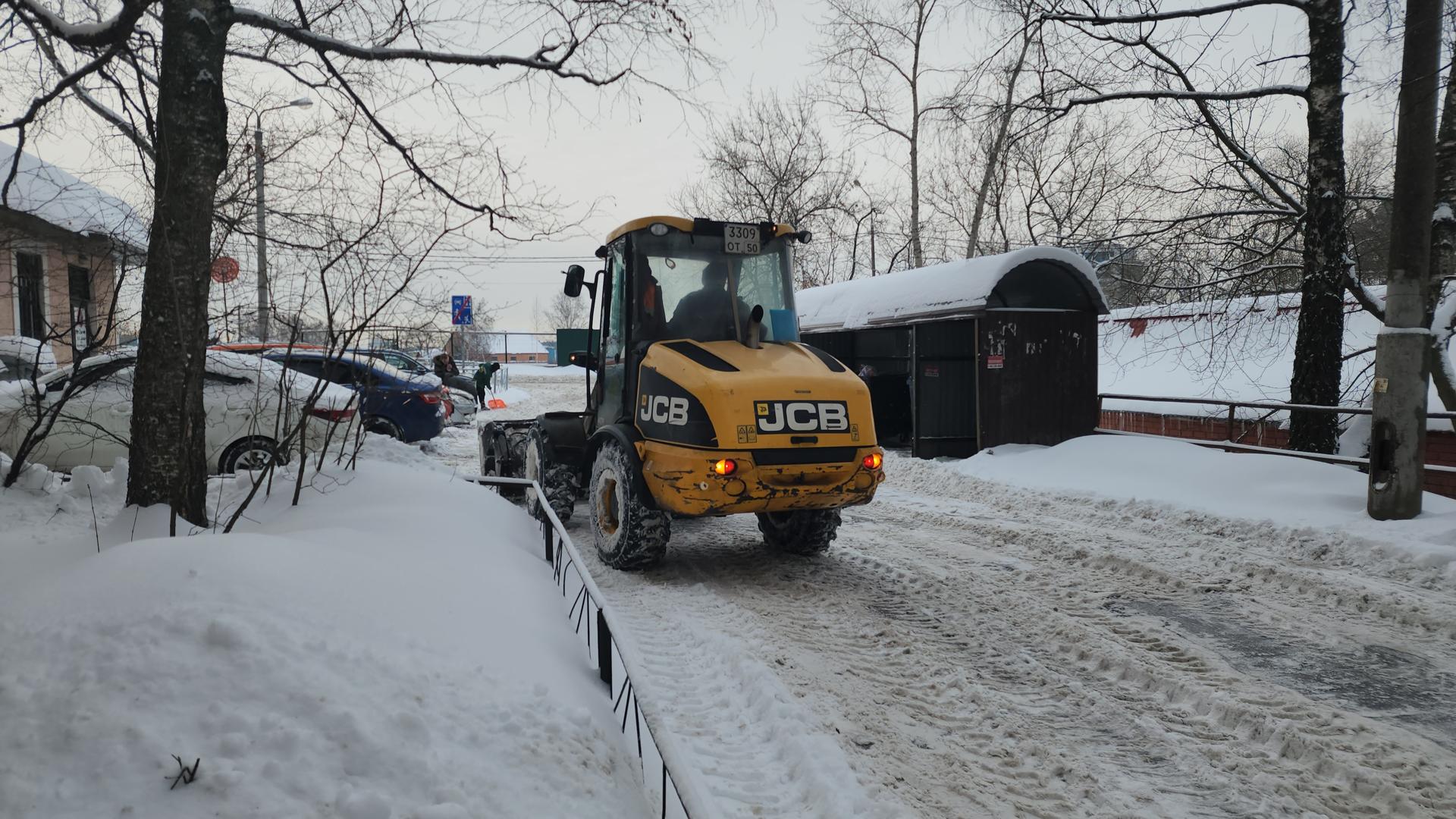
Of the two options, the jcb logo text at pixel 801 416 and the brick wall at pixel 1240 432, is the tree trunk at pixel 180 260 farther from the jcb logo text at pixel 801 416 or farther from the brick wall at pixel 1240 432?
the brick wall at pixel 1240 432

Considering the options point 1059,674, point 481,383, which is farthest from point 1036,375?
point 481,383

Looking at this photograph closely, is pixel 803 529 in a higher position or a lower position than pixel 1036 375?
lower

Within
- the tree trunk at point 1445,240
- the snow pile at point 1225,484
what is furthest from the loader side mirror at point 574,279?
the tree trunk at point 1445,240

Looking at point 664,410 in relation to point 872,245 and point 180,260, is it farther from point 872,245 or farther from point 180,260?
point 872,245

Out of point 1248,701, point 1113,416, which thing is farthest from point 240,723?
point 1113,416

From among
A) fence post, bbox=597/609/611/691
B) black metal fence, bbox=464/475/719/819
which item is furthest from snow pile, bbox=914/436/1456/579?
fence post, bbox=597/609/611/691

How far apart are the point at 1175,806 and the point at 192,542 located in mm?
3754

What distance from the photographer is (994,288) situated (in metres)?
13.4

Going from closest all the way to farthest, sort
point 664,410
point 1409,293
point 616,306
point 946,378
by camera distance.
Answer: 1. point 664,410
2. point 616,306
3. point 1409,293
4. point 946,378

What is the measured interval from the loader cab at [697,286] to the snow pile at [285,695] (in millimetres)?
3452

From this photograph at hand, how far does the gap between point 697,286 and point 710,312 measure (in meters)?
0.26

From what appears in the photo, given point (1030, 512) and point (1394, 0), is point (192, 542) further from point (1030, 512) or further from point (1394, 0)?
point (1394, 0)

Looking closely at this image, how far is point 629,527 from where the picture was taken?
21.1ft

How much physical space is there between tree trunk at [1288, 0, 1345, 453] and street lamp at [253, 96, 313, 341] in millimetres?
10224
